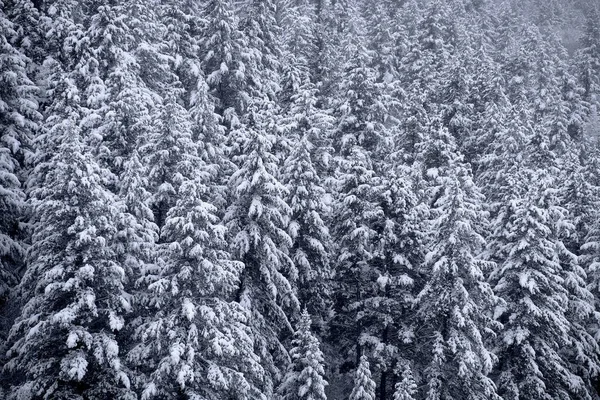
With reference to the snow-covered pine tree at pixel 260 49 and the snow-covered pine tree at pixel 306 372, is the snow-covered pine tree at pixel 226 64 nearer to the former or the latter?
the snow-covered pine tree at pixel 260 49

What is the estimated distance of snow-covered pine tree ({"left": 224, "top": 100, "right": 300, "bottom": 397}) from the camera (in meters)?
20.0

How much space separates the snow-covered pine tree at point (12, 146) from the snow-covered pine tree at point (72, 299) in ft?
10.8

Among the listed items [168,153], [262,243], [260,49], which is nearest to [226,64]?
[260,49]

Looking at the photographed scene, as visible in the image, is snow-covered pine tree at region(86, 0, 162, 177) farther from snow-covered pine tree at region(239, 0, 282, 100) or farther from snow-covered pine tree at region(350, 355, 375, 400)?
snow-covered pine tree at region(350, 355, 375, 400)

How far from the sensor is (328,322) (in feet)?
79.3

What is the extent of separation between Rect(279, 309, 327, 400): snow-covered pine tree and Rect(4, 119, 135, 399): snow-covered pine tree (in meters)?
6.36

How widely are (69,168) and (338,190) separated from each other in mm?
13633

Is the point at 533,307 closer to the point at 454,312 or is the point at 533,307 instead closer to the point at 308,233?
the point at 454,312

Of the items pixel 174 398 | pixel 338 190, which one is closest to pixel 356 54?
pixel 338 190

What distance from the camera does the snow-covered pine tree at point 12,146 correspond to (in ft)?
60.1

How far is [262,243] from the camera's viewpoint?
66.8 feet

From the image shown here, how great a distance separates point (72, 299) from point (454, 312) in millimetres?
15464

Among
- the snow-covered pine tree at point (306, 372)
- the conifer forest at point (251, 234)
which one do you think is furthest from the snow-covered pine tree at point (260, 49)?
the snow-covered pine tree at point (306, 372)

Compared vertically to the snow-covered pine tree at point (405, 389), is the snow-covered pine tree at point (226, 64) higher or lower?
higher
